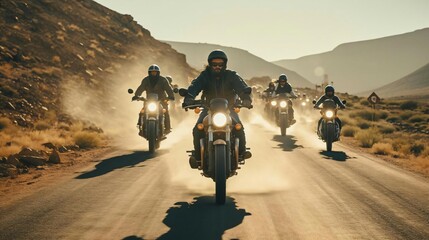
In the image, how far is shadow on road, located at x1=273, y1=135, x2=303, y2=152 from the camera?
17.8 meters

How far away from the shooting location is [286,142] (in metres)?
19.6

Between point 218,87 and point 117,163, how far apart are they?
521cm

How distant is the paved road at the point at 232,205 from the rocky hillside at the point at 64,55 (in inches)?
550

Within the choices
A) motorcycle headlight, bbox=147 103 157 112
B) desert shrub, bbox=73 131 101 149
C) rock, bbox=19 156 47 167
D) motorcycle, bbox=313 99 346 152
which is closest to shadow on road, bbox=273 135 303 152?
motorcycle, bbox=313 99 346 152

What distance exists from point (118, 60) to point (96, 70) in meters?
7.39

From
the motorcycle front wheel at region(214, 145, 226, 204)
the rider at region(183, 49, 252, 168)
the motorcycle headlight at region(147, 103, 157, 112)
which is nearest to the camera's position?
the motorcycle front wheel at region(214, 145, 226, 204)

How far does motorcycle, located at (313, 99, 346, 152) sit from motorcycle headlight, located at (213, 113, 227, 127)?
925 centimetres

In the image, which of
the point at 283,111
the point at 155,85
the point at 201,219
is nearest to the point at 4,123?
the point at 155,85

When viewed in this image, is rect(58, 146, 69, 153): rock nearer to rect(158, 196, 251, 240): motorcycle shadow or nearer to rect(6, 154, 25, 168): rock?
rect(6, 154, 25, 168): rock

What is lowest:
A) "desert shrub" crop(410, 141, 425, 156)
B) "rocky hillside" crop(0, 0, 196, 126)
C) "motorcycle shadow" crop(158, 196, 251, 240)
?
"motorcycle shadow" crop(158, 196, 251, 240)

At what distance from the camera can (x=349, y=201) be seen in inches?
339

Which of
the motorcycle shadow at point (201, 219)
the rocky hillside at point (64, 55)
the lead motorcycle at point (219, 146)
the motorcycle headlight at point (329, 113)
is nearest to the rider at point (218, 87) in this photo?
the lead motorcycle at point (219, 146)

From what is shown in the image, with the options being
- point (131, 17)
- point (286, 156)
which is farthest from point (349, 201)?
point (131, 17)

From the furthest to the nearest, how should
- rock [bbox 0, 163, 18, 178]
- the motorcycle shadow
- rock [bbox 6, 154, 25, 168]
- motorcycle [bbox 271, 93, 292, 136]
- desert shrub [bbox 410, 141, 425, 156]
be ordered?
motorcycle [bbox 271, 93, 292, 136]
desert shrub [bbox 410, 141, 425, 156]
rock [bbox 6, 154, 25, 168]
rock [bbox 0, 163, 18, 178]
the motorcycle shadow
